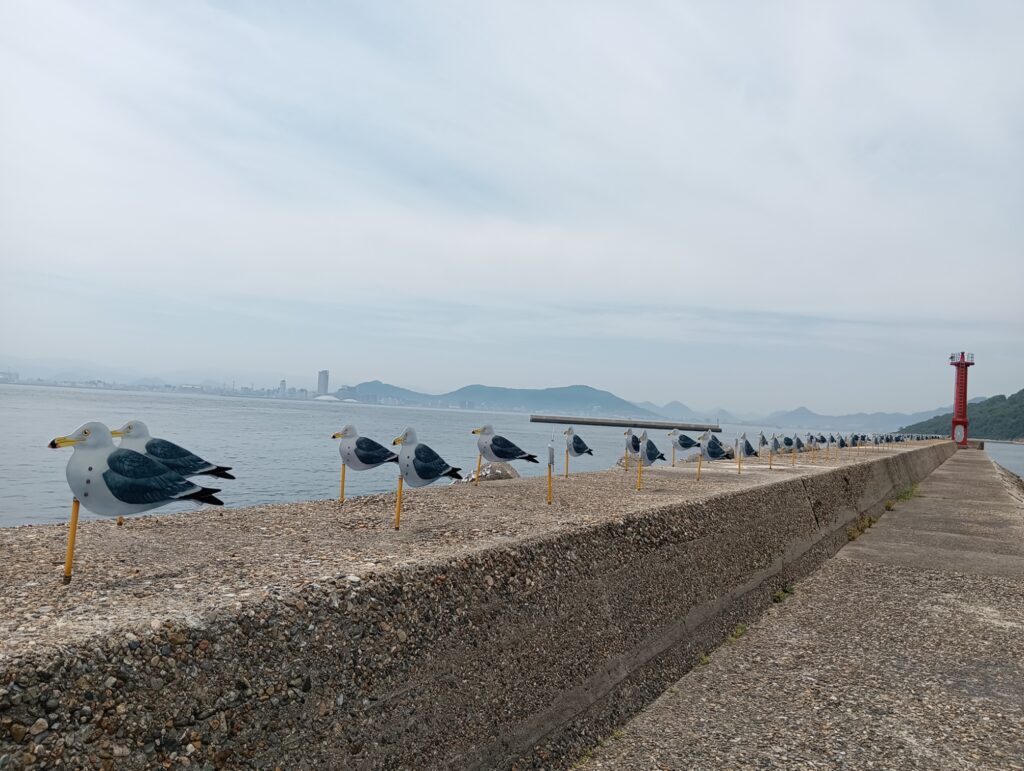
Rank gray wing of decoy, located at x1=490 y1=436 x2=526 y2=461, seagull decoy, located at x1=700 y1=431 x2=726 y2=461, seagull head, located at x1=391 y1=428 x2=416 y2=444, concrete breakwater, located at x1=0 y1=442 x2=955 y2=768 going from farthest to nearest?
seagull decoy, located at x1=700 y1=431 x2=726 y2=461 → gray wing of decoy, located at x1=490 y1=436 x2=526 y2=461 → seagull head, located at x1=391 y1=428 x2=416 y2=444 → concrete breakwater, located at x1=0 y1=442 x2=955 y2=768

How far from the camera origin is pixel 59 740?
2.73 metres

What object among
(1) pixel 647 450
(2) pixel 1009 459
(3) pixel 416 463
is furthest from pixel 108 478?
(2) pixel 1009 459

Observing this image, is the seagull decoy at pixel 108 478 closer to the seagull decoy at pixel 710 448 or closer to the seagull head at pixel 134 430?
the seagull head at pixel 134 430

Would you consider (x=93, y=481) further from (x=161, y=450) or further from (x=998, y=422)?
(x=998, y=422)

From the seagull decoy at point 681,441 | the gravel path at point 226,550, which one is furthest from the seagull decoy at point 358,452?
the seagull decoy at point 681,441

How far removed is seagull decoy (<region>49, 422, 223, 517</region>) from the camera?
425 cm

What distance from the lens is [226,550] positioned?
5105mm

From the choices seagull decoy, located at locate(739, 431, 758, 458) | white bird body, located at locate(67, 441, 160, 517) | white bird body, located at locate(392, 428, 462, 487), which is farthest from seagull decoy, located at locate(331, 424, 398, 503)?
seagull decoy, located at locate(739, 431, 758, 458)

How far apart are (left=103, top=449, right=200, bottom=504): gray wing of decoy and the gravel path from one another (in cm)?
46

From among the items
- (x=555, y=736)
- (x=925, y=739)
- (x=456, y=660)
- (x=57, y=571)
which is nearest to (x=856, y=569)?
(x=925, y=739)

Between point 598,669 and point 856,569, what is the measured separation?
23.5 ft

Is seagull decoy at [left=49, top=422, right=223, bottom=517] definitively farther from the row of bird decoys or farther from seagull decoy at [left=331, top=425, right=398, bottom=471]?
seagull decoy at [left=331, top=425, right=398, bottom=471]

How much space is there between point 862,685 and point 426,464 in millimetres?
4465

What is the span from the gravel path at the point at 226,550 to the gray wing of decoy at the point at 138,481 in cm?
46
